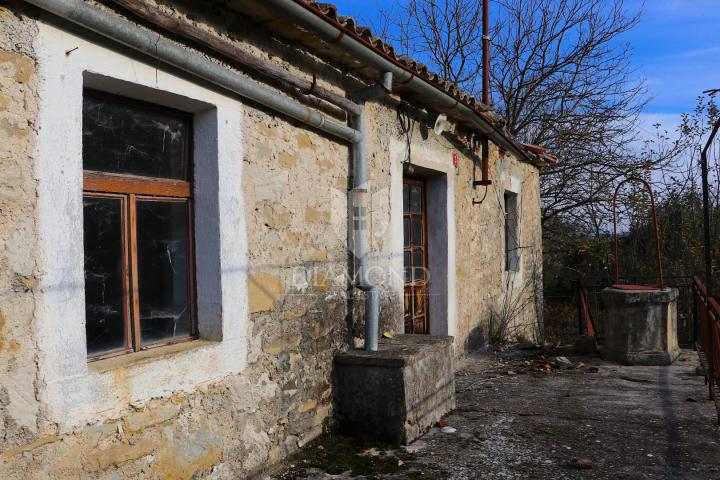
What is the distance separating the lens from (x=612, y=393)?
5.12m

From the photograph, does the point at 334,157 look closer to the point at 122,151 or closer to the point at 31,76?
the point at 122,151

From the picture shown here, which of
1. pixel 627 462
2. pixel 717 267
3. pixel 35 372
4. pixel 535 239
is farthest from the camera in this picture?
pixel 717 267

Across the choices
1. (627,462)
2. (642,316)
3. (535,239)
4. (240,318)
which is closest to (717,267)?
(535,239)

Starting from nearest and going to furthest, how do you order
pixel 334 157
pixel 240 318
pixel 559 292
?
1. pixel 240 318
2. pixel 334 157
3. pixel 559 292

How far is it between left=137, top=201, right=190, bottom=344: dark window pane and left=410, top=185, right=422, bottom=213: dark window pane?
3.00 meters

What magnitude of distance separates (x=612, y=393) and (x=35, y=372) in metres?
4.45

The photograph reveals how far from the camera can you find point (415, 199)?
5.86 metres

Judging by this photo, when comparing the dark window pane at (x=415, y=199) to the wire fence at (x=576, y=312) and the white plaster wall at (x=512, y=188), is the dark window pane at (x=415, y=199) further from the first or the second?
the wire fence at (x=576, y=312)

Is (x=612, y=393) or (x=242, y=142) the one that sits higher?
(x=242, y=142)

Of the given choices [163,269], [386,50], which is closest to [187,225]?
[163,269]

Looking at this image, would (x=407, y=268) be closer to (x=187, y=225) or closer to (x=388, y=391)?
(x=388, y=391)

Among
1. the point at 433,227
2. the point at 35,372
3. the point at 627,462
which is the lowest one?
the point at 627,462

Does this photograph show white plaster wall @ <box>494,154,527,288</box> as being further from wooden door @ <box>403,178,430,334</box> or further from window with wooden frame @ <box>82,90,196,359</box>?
window with wooden frame @ <box>82,90,196,359</box>

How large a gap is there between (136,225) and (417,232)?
3.46 meters
